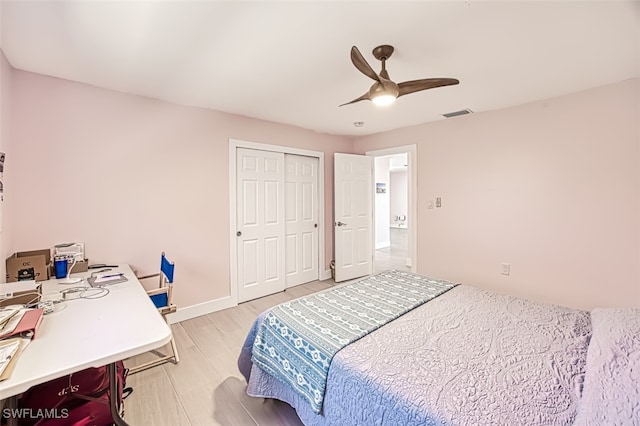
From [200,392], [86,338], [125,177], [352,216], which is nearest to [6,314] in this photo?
[86,338]

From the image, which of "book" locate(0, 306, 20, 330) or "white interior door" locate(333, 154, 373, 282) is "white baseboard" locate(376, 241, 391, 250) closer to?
"white interior door" locate(333, 154, 373, 282)

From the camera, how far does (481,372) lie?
1.20 metres

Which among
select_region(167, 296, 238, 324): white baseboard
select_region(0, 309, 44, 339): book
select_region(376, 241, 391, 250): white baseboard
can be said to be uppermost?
select_region(0, 309, 44, 339): book

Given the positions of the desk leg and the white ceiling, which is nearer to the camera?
the desk leg

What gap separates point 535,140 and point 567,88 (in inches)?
21.0

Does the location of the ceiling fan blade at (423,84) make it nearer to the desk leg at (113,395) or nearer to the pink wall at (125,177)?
the pink wall at (125,177)

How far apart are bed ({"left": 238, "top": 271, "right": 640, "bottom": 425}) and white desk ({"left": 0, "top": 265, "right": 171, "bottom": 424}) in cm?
72

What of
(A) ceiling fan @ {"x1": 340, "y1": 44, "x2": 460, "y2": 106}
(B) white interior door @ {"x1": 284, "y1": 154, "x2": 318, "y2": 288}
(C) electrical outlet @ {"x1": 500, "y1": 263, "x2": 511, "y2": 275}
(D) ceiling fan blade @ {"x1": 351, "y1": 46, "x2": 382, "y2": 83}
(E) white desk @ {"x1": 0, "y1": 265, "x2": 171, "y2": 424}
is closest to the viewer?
(E) white desk @ {"x1": 0, "y1": 265, "x2": 171, "y2": 424}

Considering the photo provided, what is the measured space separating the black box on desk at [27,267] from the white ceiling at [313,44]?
1460 mm

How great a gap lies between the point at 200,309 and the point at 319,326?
2.06 meters

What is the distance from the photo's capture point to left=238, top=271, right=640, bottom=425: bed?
0.97m

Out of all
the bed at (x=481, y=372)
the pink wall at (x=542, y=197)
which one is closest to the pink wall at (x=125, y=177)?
the bed at (x=481, y=372)

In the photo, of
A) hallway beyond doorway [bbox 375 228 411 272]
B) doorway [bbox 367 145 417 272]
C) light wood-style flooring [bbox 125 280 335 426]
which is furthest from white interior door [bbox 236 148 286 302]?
hallway beyond doorway [bbox 375 228 411 272]

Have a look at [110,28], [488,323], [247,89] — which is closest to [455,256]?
[488,323]
